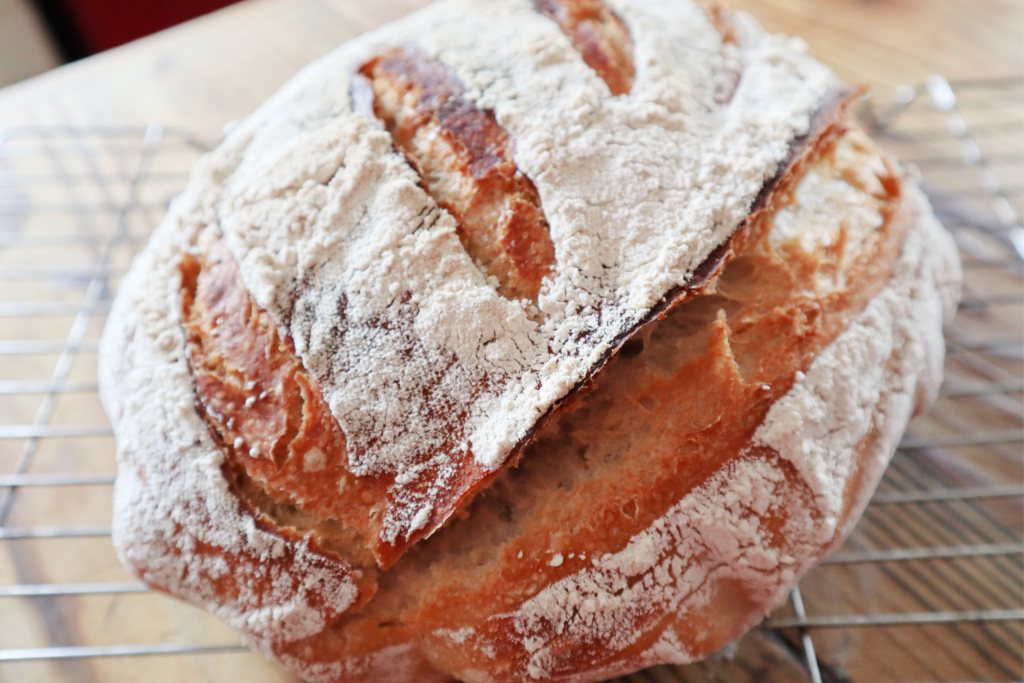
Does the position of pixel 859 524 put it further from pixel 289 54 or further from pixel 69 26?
pixel 69 26

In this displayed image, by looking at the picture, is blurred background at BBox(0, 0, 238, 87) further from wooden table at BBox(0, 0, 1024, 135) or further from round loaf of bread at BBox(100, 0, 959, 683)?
round loaf of bread at BBox(100, 0, 959, 683)

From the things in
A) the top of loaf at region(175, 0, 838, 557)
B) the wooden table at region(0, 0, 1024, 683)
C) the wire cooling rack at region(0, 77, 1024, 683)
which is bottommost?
the wire cooling rack at region(0, 77, 1024, 683)

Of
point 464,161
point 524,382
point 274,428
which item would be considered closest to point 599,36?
point 464,161

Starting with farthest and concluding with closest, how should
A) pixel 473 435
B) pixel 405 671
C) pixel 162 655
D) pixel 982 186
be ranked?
pixel 982 186, pixel 162 655, pixel 405 671, pixel 473 435

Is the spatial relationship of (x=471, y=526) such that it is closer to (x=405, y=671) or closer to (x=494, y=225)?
(x=405, y=671)

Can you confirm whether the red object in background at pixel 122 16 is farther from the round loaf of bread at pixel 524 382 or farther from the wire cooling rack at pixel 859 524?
the round loaf of bread at pixel 524 382

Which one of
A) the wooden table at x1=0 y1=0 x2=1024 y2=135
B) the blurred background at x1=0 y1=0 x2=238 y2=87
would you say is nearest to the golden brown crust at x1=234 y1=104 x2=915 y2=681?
the wooden table at x1=0 y1=0 x2=1024 y2=135

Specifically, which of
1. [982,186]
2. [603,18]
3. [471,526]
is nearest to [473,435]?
[471,526]
